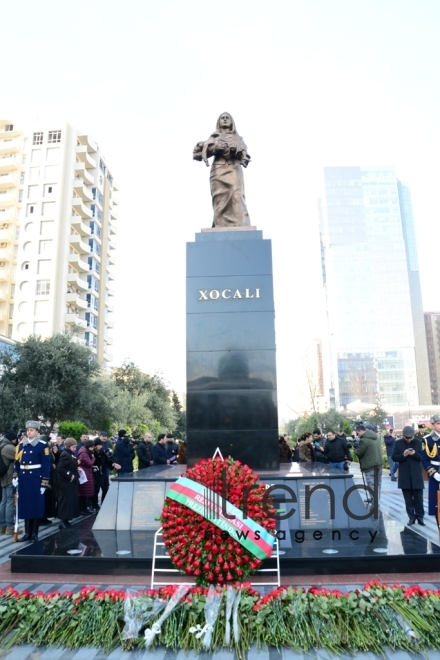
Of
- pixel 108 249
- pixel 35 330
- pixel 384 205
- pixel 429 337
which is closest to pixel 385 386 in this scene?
pixel 429 337

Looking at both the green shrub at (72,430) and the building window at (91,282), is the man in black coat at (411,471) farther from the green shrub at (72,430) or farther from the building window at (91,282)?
the building window at (91,282)

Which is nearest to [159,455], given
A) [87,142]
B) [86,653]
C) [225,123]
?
[225,123]

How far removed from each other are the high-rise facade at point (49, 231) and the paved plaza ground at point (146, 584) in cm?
3951

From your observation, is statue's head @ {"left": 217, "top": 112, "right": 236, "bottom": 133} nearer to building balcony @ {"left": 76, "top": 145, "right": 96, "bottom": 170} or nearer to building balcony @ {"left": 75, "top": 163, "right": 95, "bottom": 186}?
building balcony @ {"left": 75, "top": 163, "right": 95, "bottom": 186}

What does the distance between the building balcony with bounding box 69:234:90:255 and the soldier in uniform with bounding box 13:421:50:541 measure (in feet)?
144

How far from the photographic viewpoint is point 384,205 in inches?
4131

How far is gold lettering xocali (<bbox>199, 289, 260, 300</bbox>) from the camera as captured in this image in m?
9.03

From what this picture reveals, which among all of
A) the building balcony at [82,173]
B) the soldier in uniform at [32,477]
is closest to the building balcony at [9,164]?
the building balcony at [82,173]

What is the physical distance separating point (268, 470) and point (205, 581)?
4.10 meters

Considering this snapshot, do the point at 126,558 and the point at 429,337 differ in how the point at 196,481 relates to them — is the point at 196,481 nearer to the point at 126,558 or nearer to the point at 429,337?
the point at 126,558

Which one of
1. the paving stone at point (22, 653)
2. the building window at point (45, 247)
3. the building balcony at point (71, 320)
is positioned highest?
the building window at point (45, 247)

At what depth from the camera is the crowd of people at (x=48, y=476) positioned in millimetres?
7855

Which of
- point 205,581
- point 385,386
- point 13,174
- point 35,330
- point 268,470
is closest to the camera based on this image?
point 205,581

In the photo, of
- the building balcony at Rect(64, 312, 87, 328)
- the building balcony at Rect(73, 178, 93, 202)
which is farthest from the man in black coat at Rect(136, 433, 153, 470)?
the building balcony at Rect(73, 178, 93, 202)
